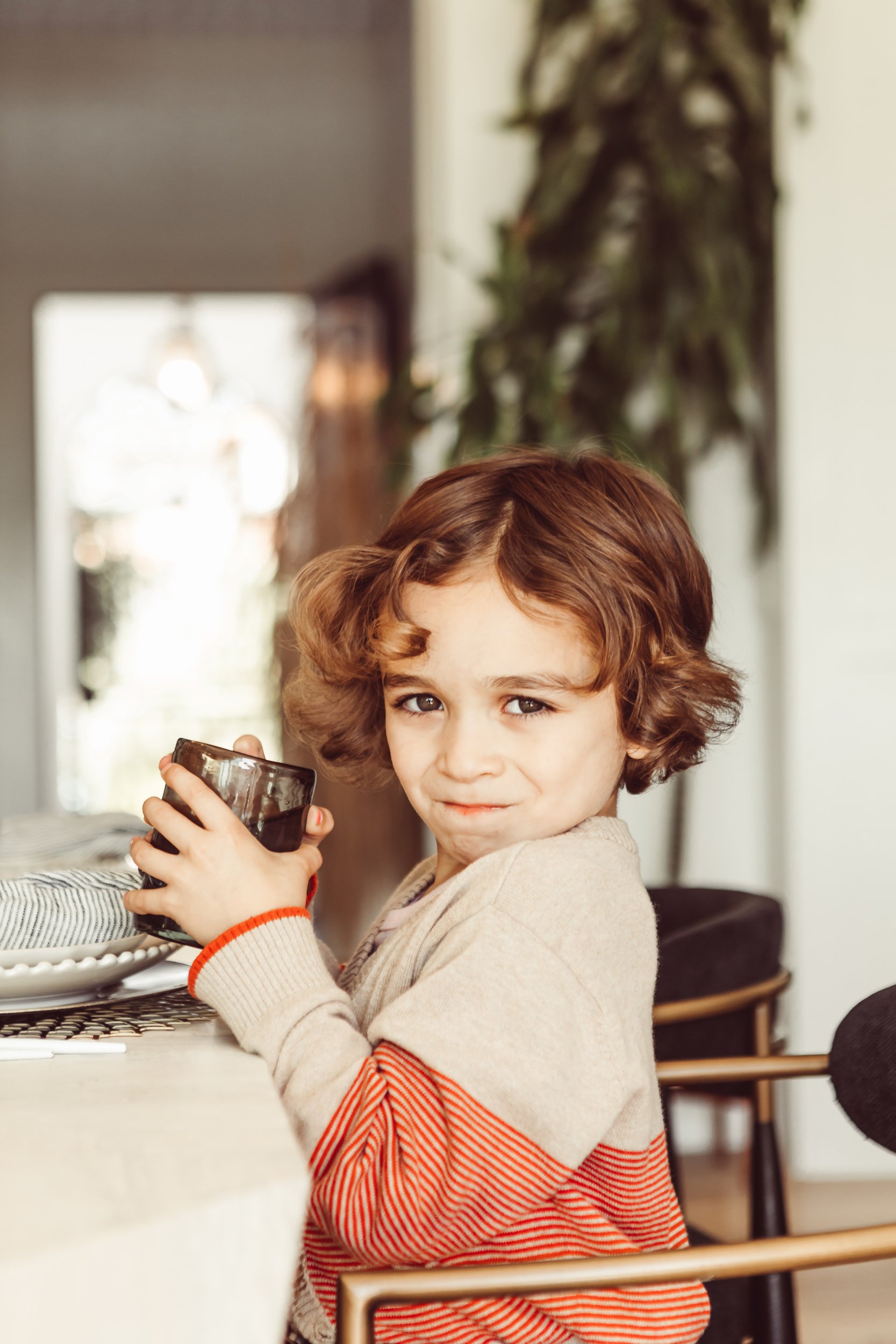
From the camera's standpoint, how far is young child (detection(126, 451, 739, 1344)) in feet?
2.28

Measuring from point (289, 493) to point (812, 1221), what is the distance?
3.35 meters

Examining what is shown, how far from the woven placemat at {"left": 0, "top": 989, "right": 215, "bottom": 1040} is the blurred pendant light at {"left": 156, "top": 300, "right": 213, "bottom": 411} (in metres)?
4.75

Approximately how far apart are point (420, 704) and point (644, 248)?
6.60 feet

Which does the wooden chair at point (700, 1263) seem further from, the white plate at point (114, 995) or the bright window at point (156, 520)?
the bright window at point (156, 520)

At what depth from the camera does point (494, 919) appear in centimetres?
75

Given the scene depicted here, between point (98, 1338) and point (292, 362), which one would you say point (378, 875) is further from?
point (98, 1338)

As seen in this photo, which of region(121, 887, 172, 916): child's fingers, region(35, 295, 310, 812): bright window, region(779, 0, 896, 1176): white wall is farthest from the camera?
region(35, 295, 310, 812): bright window

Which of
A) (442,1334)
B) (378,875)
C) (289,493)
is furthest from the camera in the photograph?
(289,493)

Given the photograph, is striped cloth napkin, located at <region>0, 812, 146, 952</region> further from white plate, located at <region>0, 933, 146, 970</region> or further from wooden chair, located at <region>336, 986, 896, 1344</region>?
wooden chair, located at <region>336, 986, 896, 1344</region>

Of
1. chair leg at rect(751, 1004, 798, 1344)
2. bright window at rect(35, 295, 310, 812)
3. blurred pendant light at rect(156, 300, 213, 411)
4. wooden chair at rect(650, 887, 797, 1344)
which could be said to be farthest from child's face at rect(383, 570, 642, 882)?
blurred pendant light at rect(156, 300, 213, 411)

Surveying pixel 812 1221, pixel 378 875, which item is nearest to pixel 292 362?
pixel 378 875

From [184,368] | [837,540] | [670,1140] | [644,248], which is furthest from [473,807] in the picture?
[184,368]

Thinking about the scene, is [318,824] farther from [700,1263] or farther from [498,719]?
[700,1263]

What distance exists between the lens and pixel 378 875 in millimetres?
4676
